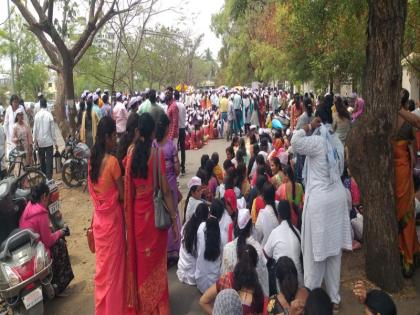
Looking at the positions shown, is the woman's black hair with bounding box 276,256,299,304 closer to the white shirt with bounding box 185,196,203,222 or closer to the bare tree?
the white shirt with bounding box 185,196,203,222

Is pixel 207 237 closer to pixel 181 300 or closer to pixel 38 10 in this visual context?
pixel 181 300

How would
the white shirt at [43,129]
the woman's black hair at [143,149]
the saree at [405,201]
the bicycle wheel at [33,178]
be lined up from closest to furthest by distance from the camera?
the woman's black hair at [143,149]
the saree at [405,201]
the bicycle wheel at [33,178]
the white shirt at [43,129]

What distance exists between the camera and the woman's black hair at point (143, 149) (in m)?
3.85

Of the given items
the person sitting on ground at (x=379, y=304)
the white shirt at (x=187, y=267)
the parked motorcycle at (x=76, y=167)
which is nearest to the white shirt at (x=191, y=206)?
the white shirt at (x=187, y=267)

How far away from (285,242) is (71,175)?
608 cm

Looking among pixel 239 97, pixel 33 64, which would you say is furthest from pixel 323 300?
pixel 33 64

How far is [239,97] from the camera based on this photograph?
1664 centimetres

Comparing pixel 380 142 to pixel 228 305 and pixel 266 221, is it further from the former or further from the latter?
pixel 228 305

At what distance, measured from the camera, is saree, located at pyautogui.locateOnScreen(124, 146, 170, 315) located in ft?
Answer: 12.8

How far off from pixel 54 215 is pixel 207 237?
2.42m

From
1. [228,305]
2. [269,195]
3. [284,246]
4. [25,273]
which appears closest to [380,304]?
[228,305]

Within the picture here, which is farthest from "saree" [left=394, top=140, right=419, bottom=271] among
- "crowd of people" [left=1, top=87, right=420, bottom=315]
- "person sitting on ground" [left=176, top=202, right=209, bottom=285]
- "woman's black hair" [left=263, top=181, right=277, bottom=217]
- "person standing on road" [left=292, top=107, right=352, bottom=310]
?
"person sitting on ground" [left=176, top=202, right=209, bottom=285]

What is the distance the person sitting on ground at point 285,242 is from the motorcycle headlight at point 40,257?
2009mm

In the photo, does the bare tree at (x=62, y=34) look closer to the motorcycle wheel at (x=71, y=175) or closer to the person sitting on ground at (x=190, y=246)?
the motorcycle wheel at (x=71, y=175)
